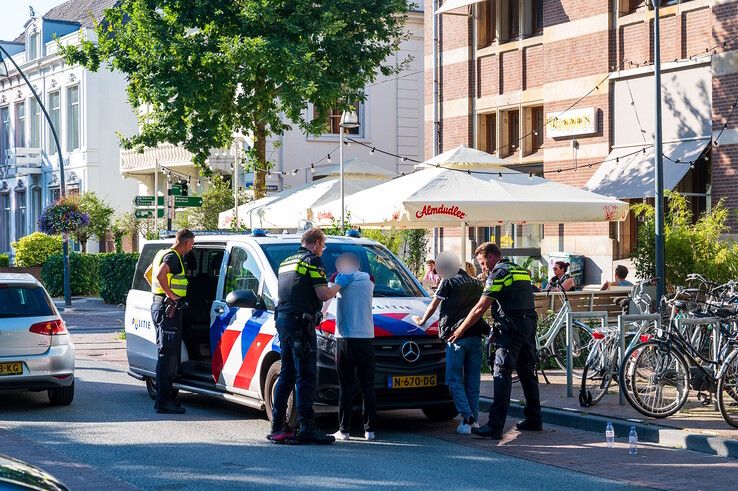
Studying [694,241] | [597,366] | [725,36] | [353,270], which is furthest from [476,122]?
[353,270]

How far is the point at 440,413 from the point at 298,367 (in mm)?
2264

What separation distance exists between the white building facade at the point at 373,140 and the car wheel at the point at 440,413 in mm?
27033

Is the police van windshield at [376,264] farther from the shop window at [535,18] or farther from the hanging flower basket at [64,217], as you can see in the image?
the hanging flower basket at [64,217]

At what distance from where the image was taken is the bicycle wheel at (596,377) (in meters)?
12.5

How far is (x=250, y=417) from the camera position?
41.8 ft

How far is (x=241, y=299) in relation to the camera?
1156 centimetres

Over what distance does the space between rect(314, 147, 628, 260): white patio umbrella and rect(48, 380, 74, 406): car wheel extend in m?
5.28

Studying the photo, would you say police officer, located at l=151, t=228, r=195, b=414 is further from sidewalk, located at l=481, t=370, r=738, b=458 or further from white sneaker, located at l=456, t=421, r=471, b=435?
sidewalk, located at l=481, t=370, r=738, b=458

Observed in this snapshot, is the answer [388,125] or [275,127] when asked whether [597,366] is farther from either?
[388,125]

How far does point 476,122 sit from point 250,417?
1733cm

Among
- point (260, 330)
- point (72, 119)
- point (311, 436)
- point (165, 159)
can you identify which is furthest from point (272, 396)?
point (72, 119)

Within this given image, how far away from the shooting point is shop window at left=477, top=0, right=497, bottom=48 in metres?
28.5

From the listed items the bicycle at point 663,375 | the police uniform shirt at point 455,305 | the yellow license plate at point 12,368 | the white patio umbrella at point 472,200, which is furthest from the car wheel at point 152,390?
Answer: the bicycle at point 663,375

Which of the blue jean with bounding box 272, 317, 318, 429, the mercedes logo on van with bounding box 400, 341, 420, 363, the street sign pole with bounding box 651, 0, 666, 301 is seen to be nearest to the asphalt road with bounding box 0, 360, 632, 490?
the blue jean with bounding box 272, 317, 318, 429
